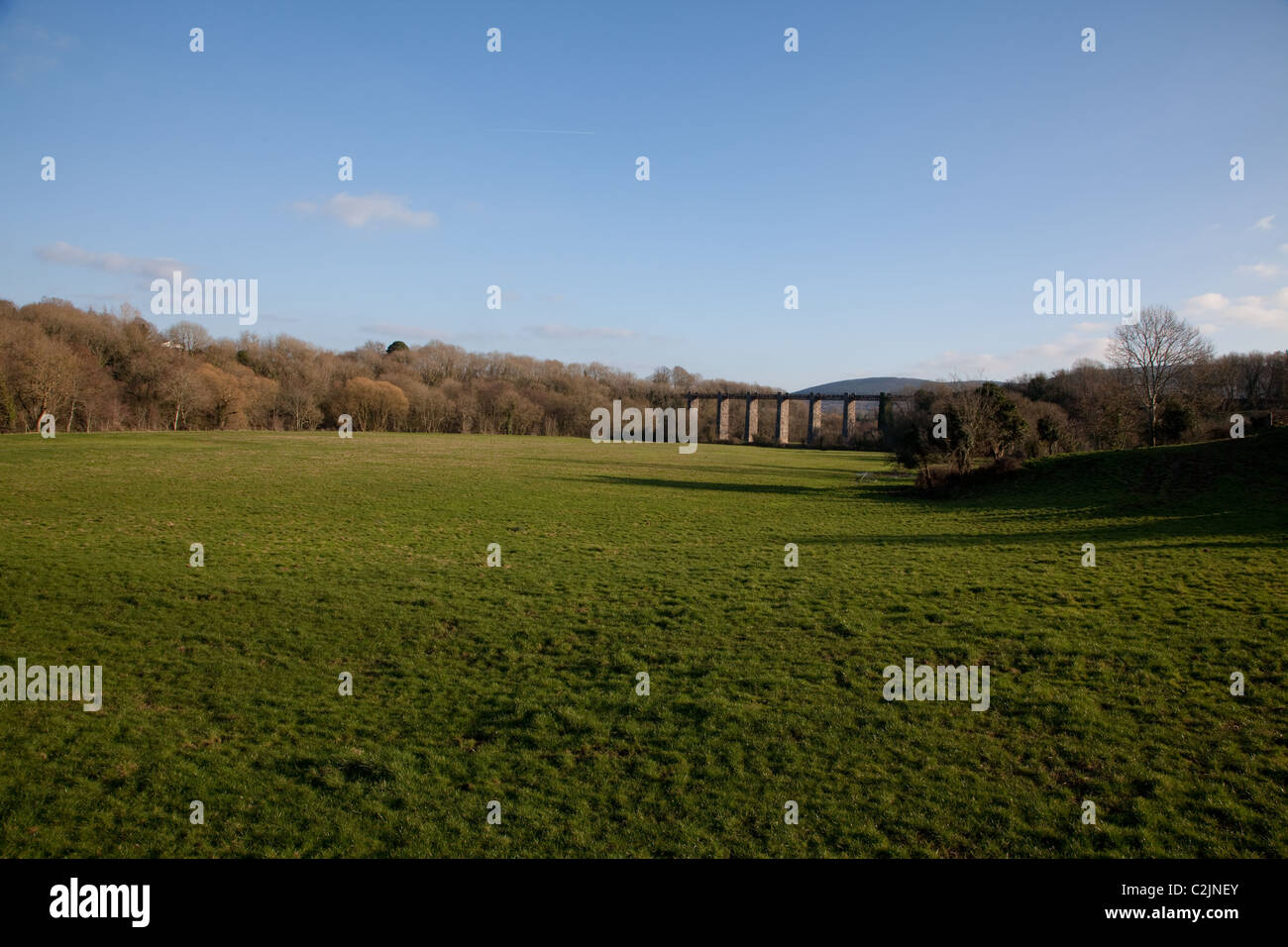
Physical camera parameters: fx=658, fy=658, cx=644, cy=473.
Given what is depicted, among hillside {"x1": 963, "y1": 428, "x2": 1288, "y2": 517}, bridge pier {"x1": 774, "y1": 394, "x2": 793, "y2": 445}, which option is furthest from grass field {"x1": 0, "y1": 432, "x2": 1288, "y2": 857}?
bridge pier {"x1": 774, "y1": 394, "x2": 793, "y2": 445}

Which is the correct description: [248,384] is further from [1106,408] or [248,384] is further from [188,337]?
[1106,408]

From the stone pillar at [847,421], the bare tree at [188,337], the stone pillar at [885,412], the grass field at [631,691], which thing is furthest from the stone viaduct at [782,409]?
the grass field at [631,691]

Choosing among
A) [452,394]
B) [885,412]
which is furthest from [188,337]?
[885,412]

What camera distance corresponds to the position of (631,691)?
31.7 feet

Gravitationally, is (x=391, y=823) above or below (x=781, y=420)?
below

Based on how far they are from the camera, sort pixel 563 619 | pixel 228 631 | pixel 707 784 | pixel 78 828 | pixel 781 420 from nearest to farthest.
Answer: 1. pixel 78 828
2. pixel 707 784
3. pixel 228 631
4. pixel 563 619
5. pixel 781 420

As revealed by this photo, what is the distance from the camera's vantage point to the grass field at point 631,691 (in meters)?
6.29

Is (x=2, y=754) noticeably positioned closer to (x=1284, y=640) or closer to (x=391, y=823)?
(x=391, y=823)

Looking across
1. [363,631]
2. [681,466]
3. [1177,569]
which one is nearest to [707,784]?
[363,631]

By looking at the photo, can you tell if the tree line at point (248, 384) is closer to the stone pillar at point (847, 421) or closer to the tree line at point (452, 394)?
the tree line at point (452, 394)

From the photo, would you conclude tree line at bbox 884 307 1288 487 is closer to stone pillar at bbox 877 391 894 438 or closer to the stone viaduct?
stone pillar at bbox 877 391 894 438

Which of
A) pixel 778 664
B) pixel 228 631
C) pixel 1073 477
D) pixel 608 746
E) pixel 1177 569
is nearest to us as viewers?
pixel 608 746

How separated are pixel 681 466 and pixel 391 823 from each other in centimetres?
4870

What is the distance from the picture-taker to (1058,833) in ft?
20.2
